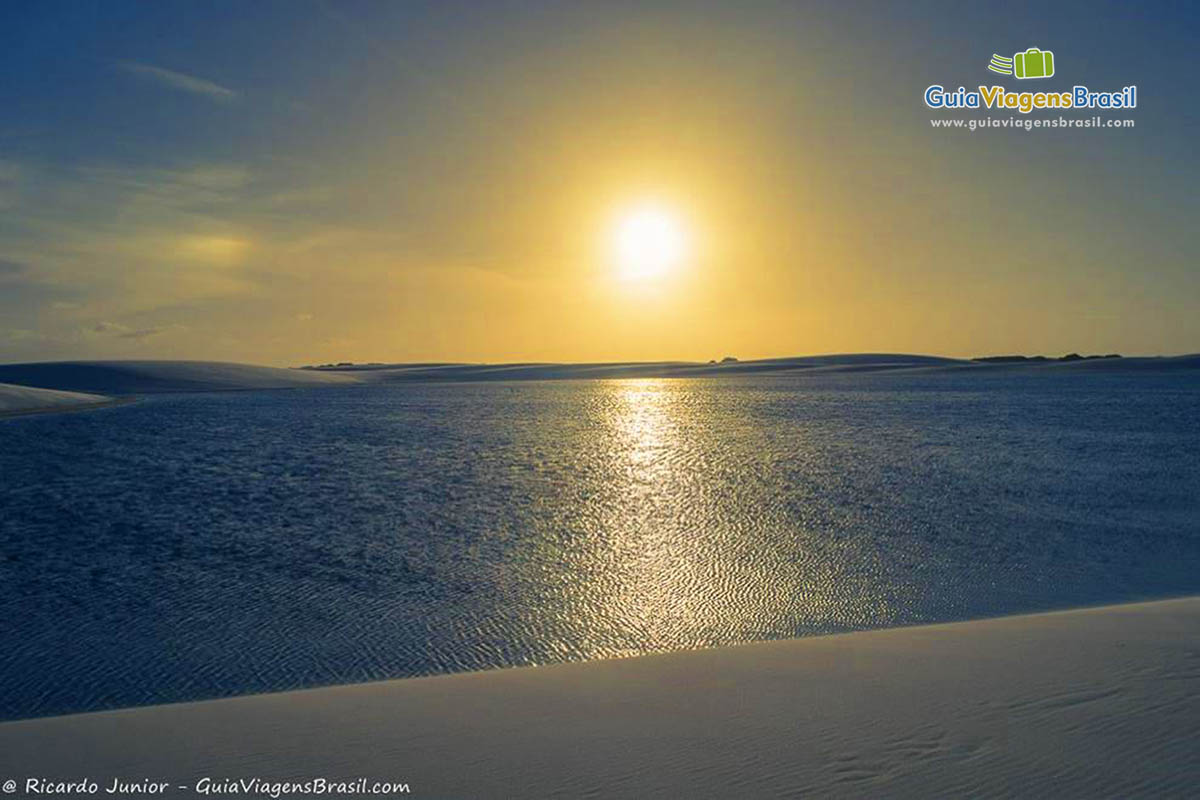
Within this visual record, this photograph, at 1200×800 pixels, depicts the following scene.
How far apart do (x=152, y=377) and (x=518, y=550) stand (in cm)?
7711

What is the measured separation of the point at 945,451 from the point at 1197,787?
16994 millimetres

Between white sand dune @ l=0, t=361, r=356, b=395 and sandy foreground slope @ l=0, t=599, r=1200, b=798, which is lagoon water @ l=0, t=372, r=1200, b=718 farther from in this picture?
white sand dune @ l=0, t=361, r=356, b=395

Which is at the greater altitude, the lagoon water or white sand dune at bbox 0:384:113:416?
white sand dune at bbox 0:384:113:416

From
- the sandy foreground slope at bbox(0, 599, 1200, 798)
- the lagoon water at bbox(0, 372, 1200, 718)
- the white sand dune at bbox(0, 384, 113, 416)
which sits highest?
the white sand dune at bbox(0, 384, 113, 416)

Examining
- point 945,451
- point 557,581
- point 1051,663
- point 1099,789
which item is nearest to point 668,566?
point 557,581

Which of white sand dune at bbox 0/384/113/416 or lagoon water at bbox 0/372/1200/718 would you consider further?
white sand dune at bbox 0/384/113/416

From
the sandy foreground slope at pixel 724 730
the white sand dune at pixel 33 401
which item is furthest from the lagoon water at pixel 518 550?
the white sand dune at pixel 33 401

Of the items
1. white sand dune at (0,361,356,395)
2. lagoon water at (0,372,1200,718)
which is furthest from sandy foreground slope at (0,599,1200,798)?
white sand dune at (0,361,356,395)

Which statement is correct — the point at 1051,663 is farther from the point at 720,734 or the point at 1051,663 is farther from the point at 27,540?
the point at 27,540

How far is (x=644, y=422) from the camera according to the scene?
3309cm

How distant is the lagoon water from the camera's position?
242 inches

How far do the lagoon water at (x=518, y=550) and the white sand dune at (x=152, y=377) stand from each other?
185 ft

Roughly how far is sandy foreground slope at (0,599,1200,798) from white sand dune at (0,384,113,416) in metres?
39.1

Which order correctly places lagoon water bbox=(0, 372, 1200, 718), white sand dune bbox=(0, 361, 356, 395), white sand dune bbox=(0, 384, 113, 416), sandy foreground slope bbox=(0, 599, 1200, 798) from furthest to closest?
white sand dune bbox=(0, 361, 356, 395) → white sand dune bbox=(0, 384, 113, 416) → lagoon water bbox=(0, 372, 1200, 718) → sandy foreground slope bbox=(0, 599, 1200, 798)
